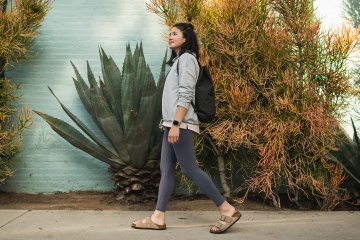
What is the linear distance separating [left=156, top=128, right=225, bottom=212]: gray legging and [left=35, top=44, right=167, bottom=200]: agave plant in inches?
41.9

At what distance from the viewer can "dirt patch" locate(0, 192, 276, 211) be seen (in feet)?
19.9

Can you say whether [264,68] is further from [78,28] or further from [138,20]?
[78,28]

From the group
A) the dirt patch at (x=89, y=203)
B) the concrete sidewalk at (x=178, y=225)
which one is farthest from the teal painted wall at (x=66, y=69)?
the concrete sidewalk at (x=178, y=225)

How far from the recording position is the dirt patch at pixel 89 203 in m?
6.07

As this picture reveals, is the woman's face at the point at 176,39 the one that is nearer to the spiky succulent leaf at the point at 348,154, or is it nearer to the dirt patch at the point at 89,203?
the dirt patch at the point at 89,203

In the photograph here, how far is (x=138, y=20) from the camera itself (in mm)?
6824

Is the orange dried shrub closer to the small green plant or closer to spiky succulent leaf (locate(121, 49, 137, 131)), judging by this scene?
spiky succulent leaf (locate(121, 49, 137, 131))

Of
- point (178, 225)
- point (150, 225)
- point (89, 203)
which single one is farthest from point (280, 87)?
point (89, 203)

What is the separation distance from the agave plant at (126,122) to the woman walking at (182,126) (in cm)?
107

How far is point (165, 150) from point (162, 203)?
458 mm

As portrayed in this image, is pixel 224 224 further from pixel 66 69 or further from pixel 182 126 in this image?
pixel 66 69

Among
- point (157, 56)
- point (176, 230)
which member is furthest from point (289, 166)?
point (157, 56)

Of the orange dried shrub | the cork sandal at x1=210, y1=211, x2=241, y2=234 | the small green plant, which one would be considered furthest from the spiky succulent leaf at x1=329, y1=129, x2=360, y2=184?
the small green plant

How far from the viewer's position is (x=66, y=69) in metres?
6.86
